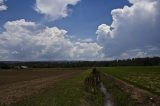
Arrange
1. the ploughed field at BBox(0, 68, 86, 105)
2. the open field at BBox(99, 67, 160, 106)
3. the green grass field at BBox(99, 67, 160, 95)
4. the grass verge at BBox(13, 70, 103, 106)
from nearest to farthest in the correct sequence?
the grass verge at BBox(13, 70, 103, 106), the ploughed field at BBox(0, 68, 86, 105), the open field at BBox(99, 67, 160, 106), the green grass field at BBox(99, 67, 160, 95)

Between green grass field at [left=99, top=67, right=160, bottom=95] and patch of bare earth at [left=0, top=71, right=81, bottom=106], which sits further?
green grass field at [left=99, top=67, right=160, bottom=95]

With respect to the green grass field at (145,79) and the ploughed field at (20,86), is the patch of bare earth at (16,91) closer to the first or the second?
the ploughed field at (20,86)

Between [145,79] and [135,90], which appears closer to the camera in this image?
[135,90]

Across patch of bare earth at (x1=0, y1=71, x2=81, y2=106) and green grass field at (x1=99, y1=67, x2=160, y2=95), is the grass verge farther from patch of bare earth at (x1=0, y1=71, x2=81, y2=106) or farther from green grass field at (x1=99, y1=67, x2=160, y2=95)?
green grass field at (x1=99, y1=67, x2=160, y2=95)

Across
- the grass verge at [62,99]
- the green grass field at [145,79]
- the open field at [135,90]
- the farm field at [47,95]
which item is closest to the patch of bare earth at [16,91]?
the farm field at [47,95]

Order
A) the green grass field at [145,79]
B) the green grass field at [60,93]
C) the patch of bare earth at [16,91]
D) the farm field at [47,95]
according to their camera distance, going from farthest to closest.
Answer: the green grass field at [145,79] → the patch of bare earth at [16,91] → the green grass field at [60,93] → the farm field at [47,95]

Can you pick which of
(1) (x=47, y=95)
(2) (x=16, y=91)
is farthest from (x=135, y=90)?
(2) (x=16, y=91)

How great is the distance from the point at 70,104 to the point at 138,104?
5.89 metres

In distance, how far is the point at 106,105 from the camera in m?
23.9

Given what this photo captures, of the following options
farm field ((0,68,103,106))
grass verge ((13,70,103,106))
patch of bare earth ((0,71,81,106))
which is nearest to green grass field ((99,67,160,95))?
grass verge ((13,70,103,106))

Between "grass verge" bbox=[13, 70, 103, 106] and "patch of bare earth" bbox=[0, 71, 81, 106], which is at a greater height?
"patch of bare earth" bbox=[0, 71, 81, 106]

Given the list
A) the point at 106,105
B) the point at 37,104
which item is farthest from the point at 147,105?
the point at 37,104

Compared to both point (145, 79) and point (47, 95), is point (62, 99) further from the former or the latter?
point (145, 79)

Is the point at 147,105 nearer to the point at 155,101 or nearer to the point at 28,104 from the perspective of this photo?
the point at 155,101
